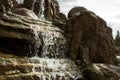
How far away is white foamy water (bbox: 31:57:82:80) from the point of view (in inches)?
760

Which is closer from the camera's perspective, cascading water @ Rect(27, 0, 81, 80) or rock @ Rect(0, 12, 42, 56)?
cascading water @ Rect(27, 0, 81, 80)

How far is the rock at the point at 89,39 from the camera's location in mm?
25297

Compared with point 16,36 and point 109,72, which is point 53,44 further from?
point 109,72

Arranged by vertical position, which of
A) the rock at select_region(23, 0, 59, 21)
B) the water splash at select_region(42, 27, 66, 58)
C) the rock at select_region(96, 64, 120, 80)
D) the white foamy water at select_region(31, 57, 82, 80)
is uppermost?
the rock at select_region(23, 0, 59, 21)

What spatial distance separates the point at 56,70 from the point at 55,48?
388cm

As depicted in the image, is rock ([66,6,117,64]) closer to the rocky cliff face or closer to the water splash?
the rocky cliff face

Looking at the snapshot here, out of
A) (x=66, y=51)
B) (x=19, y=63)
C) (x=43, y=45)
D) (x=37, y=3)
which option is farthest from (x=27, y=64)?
(x=37, y=3)

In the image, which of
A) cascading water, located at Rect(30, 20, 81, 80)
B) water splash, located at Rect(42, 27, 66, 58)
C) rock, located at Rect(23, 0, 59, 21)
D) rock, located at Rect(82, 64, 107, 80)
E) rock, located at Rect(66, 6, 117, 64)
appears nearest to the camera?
cascading water, located at Rect(30, 20, 81, 80)

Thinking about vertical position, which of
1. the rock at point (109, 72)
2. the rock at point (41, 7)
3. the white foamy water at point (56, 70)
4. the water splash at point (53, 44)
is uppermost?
the rock at point (41, 7)

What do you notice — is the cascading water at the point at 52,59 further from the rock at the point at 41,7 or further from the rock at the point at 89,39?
the rock at the point at 41,7

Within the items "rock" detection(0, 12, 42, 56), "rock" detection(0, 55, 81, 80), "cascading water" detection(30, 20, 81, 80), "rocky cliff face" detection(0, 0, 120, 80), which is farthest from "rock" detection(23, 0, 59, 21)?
"rock" detection(0, 55, 81, 80)

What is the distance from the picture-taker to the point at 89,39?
85.5 ft

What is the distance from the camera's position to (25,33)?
70.3 feet

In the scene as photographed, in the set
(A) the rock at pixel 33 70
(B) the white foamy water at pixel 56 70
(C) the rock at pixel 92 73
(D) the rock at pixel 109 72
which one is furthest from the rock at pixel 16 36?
(D) the rock at pixel 109 72
